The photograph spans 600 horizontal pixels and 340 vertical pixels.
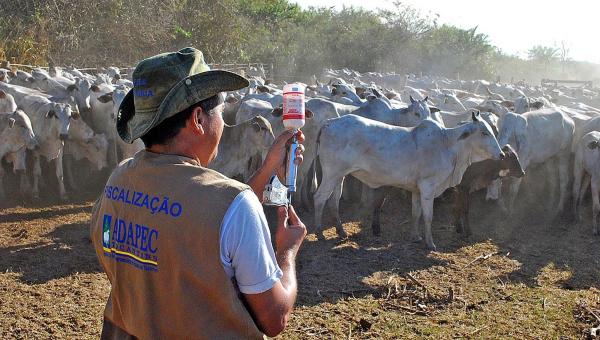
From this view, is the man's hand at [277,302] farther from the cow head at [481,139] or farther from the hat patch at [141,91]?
the cow head at [481,139]

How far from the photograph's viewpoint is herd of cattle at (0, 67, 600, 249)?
9.24 metres

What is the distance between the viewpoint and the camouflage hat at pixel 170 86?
2.14 metres

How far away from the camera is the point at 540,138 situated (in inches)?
483

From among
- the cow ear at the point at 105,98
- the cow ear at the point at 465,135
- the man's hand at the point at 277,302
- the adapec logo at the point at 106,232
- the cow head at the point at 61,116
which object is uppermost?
the adapec logo at the point at 106,232

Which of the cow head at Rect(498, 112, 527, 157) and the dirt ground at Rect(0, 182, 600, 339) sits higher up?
the cow head at Rect(498, 112, 527, 157)

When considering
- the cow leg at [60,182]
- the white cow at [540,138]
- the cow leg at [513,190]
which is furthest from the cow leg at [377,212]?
the cow leg at [60,182]

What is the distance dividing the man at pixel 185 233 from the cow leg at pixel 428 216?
23.0 feet

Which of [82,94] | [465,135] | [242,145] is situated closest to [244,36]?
[82,94]

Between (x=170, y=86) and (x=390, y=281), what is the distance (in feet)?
18.8

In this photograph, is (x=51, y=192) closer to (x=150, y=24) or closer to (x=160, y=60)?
(x=160, y=60)

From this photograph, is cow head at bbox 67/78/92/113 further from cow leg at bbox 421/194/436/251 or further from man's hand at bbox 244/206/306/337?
man's hand at bbox 244/206/306/337

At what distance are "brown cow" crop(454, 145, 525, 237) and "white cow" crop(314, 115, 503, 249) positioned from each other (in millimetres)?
698

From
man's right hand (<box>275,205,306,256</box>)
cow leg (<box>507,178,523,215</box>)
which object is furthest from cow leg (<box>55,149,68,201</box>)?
man's right hand (<box>275,205,306,256</box>)

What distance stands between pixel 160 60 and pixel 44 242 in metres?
7.23
